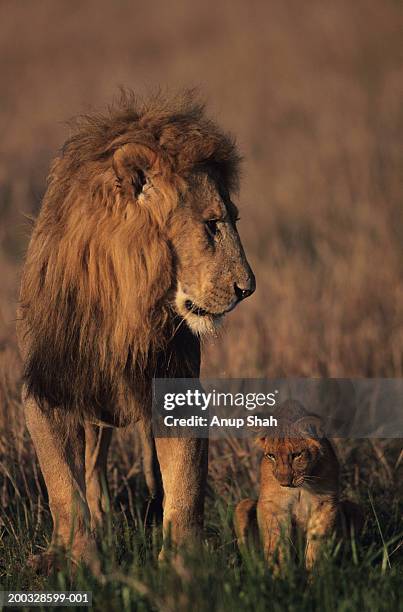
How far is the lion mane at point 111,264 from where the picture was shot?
4098mm

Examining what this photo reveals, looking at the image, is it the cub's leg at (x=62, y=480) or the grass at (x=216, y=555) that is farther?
the cub's leg at (x=62, y=480)

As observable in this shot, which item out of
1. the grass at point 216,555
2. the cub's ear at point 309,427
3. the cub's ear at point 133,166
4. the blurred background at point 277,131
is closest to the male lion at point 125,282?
the cub's ear at point 133,166

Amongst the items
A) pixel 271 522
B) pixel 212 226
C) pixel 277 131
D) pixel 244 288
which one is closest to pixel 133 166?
pixel 212 226

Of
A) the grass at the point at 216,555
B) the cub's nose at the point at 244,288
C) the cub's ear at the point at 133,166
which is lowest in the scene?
the grass at the point at 216,555

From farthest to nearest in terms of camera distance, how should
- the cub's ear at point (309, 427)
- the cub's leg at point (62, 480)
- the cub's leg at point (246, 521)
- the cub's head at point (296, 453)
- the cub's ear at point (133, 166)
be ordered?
1. the cub's leg at point (246, 521)
2. the cub's ear at point (309, 427)
3. the cub's head at point (296, 453)
4. the cub's leg at point (62, 480)
5. the cub's ear at point (133, 166)

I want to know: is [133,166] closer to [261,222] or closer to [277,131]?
[261,222]

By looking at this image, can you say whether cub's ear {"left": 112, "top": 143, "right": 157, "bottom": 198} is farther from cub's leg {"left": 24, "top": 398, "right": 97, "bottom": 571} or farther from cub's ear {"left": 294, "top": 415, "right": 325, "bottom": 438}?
cub's ear {"left": 294, "top": 415, "right": 325, "bottom": 438}

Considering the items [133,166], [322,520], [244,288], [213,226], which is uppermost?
[133,166]

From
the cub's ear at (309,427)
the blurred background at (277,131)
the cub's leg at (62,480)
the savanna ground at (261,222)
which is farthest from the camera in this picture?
the blurred background at (277,131)

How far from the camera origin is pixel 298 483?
14.6 ft

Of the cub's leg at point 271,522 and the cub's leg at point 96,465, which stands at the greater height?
the cub's leg at point 96,465

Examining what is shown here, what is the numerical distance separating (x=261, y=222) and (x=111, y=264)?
8.49 metres

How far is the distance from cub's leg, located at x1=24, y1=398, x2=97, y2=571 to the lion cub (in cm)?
66

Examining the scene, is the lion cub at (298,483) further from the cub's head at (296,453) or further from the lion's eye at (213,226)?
the lion's eye at (213,226)
